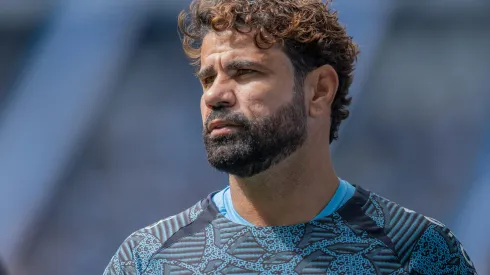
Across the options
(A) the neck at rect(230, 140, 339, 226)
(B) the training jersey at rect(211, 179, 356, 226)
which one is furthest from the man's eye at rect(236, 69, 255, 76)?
(B) the training jersey at rect(211, 179, 356, 226)

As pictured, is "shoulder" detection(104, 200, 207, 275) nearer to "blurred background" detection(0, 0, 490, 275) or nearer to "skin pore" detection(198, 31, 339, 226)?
"skin pore" detection(198, 31, 339, 226)

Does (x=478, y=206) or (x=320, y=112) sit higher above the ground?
(x=320, y=112)

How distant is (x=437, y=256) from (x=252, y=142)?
1.80 ft

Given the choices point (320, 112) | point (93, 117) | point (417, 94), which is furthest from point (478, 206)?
point (93, 117)

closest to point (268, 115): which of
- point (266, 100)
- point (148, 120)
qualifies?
point (266, 100)

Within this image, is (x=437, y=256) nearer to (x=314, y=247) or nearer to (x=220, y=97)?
(x=314, y=247)

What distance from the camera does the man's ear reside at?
2.21 meters

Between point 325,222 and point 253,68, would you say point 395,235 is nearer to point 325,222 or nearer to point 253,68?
point 325,222

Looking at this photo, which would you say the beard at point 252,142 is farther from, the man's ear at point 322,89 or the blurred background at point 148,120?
the blurred background at point 148,120

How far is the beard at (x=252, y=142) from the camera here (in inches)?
80.3

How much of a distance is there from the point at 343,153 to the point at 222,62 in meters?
1.59

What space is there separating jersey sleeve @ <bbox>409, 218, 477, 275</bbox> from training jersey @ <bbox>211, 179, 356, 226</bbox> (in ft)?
0.79

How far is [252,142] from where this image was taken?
2.05 m

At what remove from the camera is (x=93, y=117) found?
3660mm
